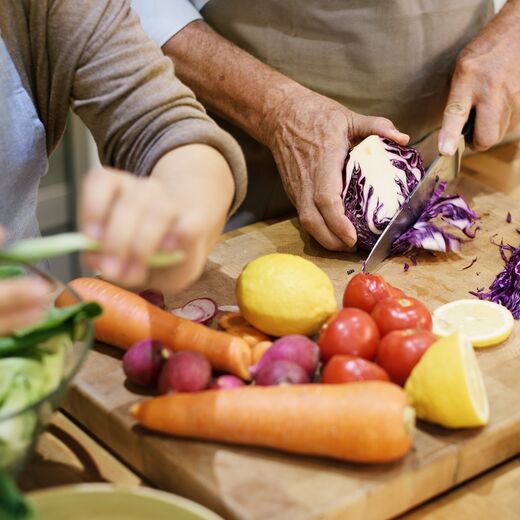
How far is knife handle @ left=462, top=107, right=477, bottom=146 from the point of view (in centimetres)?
206

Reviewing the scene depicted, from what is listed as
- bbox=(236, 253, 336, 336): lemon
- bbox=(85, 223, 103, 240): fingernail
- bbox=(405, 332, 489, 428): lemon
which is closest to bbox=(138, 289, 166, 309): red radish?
bbox=(236, 253, 336, 336): lemon

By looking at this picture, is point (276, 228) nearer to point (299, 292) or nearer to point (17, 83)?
point (299, 292)

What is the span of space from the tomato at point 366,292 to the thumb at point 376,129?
48 cm

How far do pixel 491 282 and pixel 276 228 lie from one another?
0.47m

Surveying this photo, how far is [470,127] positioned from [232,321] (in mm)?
881

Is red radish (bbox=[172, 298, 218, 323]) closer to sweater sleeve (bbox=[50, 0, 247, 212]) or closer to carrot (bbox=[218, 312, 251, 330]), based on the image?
carrot (bbox=[218, 312, 251, 330])

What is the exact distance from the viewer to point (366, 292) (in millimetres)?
1468

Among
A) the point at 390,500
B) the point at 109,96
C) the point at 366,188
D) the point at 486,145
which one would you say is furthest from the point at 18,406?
the point at 486,145

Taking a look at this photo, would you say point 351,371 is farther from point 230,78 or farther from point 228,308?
point 230,78

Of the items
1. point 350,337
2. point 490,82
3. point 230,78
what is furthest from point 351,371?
point 490,82

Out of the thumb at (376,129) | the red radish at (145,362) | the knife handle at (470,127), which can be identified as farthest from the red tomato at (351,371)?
the knife handle at (470,127)

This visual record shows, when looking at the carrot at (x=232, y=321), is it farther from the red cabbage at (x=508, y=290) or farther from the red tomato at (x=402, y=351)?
the red cabbage at (x=508, y=290)

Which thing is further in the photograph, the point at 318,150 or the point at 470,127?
the point at 470,127

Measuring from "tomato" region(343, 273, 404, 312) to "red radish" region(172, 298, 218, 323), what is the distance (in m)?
0.23
